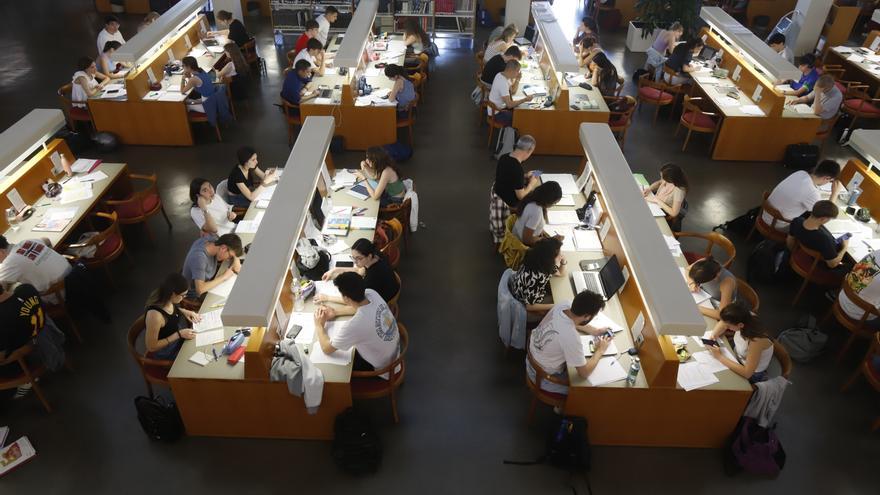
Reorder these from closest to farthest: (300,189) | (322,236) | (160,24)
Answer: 1. (300,189)
2. (322,236)
3. (160,24)

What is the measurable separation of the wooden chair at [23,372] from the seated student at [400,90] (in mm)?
5285

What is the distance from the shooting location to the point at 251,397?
4.49 m

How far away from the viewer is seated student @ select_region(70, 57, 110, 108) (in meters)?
8.26

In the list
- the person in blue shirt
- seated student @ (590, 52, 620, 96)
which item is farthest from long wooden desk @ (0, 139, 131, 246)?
seated student @ (590, 52, 620, 96)

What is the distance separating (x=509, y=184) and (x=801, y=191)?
3.02 m

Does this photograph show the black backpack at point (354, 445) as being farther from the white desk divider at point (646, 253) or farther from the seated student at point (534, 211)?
the seated student at point (534, 211)

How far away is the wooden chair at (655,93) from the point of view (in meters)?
9.33

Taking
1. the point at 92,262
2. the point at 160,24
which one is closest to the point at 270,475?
the point at 92,262

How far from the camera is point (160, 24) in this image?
8.34m

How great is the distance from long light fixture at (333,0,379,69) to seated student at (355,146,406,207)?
1.38 metres

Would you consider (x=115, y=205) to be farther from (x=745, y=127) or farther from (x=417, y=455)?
(x=745, y=127)

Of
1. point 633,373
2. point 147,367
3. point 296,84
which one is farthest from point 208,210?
point 633,373

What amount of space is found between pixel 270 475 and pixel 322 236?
7.29 ft

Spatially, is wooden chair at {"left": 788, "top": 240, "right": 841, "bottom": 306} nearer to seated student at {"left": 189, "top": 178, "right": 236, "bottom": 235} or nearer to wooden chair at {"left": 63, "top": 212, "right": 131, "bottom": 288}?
seated student at {"left": 189, "top": 178, "right": 236, "bottom": 235}
